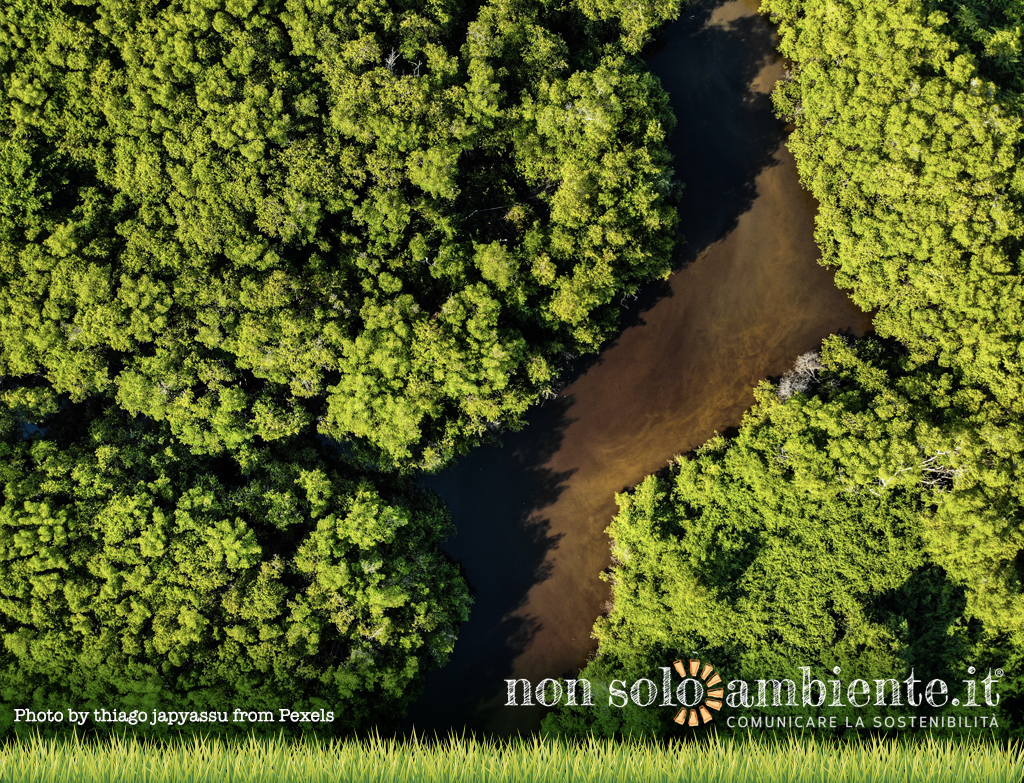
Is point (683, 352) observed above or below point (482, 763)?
above

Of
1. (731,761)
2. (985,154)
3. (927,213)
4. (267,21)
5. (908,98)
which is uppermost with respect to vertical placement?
(267,21)

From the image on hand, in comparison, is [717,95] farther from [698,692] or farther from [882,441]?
[698,692]

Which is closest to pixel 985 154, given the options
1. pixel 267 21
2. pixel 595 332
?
pixel 595 332

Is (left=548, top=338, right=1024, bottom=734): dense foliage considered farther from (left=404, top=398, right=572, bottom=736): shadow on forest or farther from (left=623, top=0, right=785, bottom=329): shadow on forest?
(left=623, top=0, right=785, bottom=329): shadow on forest

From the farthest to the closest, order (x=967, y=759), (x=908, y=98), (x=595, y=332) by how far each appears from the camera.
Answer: (x=595, y=332)
(x=908, y=98)
(x=967, y=759)

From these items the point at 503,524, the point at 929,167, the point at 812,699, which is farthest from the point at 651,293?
the point at 812,699

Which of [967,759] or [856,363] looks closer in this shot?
[967,759]

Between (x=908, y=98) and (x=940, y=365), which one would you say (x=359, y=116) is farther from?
(x=940, y=365)
